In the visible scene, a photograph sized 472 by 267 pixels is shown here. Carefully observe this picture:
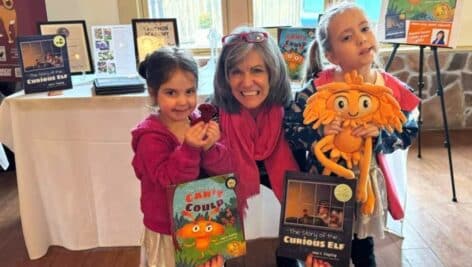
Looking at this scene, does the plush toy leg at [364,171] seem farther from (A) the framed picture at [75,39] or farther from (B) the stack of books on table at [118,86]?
(A) the framed picture at [75,39]

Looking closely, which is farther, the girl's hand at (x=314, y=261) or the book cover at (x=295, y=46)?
the book cover at (x=295, y=46)

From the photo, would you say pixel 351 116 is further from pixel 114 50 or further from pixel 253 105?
pixel 114 50

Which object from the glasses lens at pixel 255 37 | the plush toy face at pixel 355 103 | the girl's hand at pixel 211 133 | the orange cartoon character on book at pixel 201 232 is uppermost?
the glasses lens at pixel 255 37

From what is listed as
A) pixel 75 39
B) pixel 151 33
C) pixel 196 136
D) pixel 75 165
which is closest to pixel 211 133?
pixel 196 136

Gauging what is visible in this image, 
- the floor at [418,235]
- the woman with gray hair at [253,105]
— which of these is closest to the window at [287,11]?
the floor at [418,235]

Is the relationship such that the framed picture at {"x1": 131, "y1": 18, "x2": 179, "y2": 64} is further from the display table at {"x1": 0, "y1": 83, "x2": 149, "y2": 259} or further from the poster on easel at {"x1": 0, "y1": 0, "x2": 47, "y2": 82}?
the poster on easel at {"x1": 0, "y1": 0, "x2": 47, "y2": 82}

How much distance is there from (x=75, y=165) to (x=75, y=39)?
604mm

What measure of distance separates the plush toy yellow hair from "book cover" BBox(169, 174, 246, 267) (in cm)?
27

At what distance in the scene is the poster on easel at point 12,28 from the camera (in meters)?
2.79

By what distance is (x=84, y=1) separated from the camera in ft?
9.95

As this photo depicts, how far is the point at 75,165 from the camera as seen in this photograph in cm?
184

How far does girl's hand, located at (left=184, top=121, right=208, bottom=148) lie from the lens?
40.8 inches

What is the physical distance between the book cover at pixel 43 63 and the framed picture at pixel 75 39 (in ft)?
0.72

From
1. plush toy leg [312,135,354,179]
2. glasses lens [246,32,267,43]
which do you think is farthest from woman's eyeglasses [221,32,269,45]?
plush toy leg [312,135,354,179]
